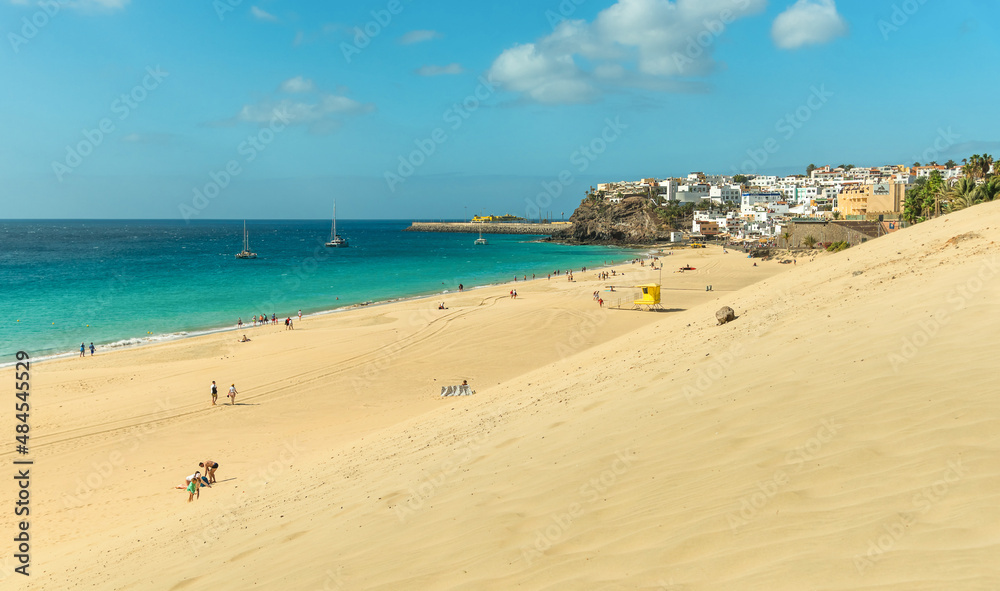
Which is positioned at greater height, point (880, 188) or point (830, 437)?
point (880, 188)

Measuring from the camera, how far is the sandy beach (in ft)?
13.7

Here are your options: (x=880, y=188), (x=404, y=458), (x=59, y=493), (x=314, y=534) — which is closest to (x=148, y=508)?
(x=59, y=493)

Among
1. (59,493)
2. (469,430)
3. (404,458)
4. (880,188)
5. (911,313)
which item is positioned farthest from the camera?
(880,188)

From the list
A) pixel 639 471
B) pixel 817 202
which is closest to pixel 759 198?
pixel 817 202

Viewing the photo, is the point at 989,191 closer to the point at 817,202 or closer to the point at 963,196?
the point at 963,196

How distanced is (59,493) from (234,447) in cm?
357

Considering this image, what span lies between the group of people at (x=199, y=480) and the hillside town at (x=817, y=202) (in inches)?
1552

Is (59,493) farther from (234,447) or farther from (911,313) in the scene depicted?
(911,313)

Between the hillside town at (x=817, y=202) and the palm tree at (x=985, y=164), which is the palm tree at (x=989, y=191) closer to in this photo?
the hillside town at (x=817, y=202)

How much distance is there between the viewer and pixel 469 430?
979cm

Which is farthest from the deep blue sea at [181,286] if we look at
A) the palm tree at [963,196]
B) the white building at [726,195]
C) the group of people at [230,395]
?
the white building at [726,195]

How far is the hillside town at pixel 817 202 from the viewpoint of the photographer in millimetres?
49156

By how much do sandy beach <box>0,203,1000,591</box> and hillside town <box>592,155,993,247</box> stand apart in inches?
1287

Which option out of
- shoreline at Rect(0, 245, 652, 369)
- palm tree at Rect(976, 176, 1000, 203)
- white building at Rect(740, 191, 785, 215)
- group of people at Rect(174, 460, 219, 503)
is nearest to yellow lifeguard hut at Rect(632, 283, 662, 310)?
palm tree at Rect(976, 176, 1000, 203)
